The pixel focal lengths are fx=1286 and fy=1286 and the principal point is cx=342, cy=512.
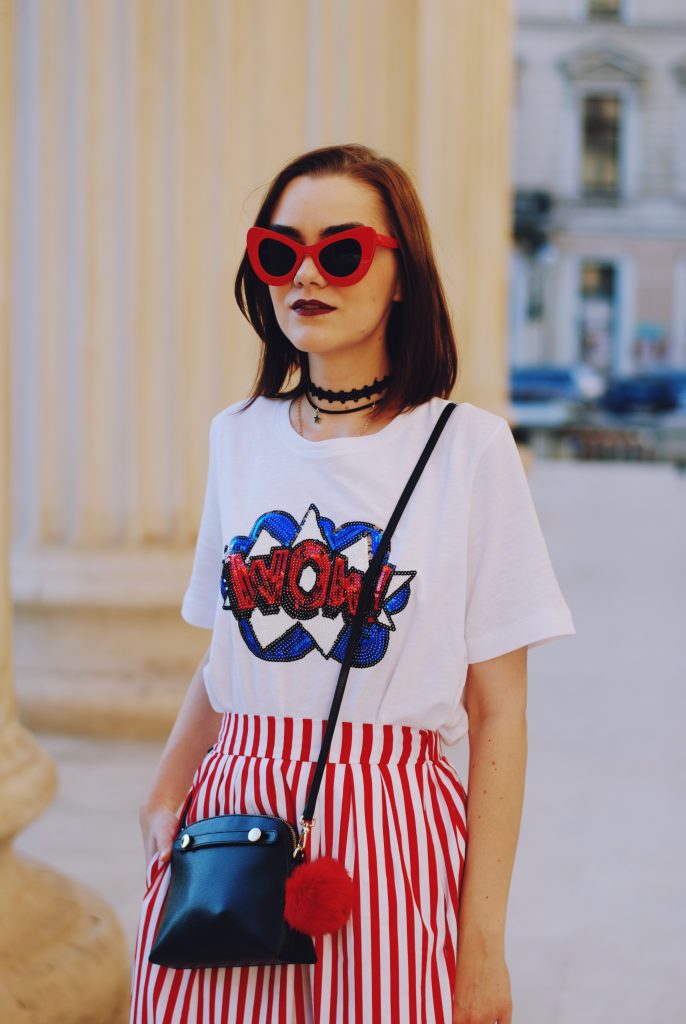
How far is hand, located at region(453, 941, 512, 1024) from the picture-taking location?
1.48 m

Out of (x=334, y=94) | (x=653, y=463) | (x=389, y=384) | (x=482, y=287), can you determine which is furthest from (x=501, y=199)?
(x=389, y=384)

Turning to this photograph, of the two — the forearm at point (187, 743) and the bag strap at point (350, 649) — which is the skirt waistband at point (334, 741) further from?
the forearm at point (187, 743)

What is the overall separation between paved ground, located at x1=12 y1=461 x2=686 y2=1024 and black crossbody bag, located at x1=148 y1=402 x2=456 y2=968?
1676 mm

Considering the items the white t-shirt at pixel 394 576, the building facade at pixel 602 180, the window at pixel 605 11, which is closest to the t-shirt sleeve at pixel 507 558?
the white t-shirt at pixel 394 576

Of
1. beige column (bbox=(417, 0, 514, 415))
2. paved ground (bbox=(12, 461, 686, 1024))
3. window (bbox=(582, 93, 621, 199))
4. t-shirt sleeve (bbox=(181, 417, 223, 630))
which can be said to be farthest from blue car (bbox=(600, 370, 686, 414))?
t-shirt sleeve (bbox=(181, 417, 223, 630))

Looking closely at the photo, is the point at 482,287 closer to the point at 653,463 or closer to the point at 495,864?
the point at 653,463

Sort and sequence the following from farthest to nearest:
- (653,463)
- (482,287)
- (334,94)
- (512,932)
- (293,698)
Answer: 1. (653,463)
2. (482,287)
3. (334,94)
4. (512,932)
5. (293,698)

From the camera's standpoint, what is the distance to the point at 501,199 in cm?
1139

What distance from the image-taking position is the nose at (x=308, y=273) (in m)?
1.52

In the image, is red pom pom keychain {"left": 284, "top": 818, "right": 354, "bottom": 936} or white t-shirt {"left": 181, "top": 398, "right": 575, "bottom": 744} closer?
red pom pom keychain {"left": 284, "top": 818, "right": 354, "bottom": 936}

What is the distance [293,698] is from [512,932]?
2.07m

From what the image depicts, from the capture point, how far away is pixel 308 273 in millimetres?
1524

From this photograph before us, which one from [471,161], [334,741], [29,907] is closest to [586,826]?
[29,907]

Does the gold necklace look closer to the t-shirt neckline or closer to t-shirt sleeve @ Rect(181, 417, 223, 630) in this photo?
the t-shirt neckline
